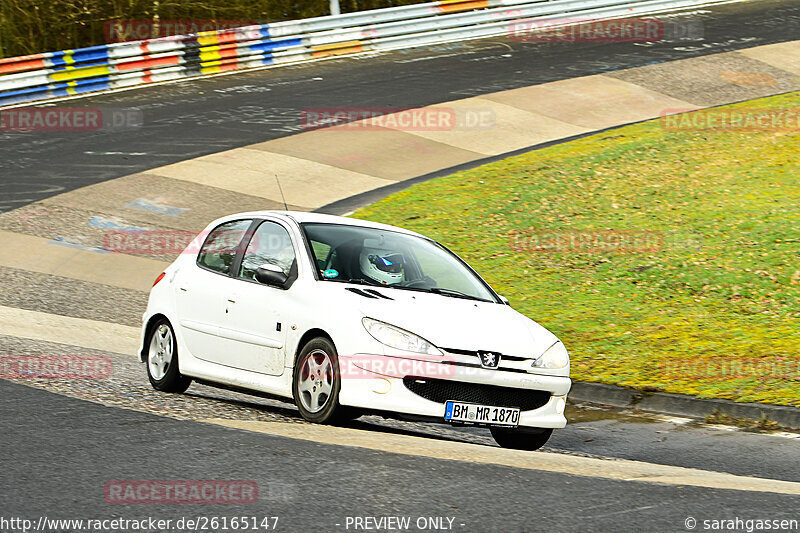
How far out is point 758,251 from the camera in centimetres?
1355

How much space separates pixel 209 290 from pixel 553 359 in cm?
280

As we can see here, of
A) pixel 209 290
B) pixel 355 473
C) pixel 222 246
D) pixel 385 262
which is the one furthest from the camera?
pixel 222 246

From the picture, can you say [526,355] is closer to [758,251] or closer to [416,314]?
[416,314]

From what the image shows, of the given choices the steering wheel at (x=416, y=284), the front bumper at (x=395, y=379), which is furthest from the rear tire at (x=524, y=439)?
the steering wheel at (x=416, y=284)

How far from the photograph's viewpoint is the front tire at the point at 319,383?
7133 millimetres

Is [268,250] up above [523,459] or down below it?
above

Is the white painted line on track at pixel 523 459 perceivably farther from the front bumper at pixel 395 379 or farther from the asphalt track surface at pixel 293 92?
the asphalt track surface at pixel 293 92

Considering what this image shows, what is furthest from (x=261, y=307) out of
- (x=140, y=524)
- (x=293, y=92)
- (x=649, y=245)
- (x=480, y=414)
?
(x=293, y=92)

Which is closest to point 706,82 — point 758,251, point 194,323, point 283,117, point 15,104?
point 283,117

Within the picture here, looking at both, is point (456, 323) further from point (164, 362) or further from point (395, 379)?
point (164, 362)

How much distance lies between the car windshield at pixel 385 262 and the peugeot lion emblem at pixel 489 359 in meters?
0.92

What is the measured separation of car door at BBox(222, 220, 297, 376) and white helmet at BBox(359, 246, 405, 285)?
52 cm

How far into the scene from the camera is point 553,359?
7.45m

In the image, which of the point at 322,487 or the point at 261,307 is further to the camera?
the point at 261,307
